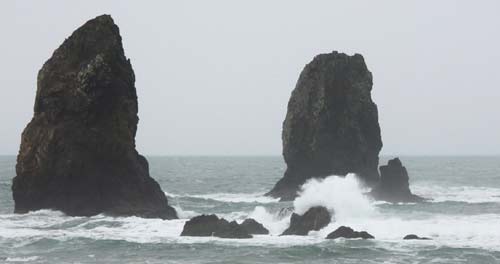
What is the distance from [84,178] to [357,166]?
96.4 feet

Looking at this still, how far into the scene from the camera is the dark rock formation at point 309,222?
→ 38.8 metres

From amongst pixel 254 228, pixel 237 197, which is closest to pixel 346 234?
pixel 254 228

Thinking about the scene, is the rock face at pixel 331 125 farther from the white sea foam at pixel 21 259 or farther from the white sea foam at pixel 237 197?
the white sea foam at pixel 21 259

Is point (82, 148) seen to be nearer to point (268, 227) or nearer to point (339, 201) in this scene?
point (268, 227)

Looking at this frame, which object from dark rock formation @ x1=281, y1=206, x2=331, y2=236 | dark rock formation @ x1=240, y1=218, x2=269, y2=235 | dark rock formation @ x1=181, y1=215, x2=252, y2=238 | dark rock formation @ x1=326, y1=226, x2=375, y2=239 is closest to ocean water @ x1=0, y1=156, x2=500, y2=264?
dark rock formation @ x1=281, y1=206, x2=331, y2=236

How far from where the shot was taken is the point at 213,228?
37.4 m

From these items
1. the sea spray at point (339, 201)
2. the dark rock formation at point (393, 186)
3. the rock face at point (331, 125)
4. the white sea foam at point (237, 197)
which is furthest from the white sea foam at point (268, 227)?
the rock face at point (331, 125)

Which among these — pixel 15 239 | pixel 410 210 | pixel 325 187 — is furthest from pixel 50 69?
pixel 410 210

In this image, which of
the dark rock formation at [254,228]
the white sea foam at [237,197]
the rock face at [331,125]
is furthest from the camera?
the rock face at [331,125]

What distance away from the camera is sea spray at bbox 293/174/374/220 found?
46188mm

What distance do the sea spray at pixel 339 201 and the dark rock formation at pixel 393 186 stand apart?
11.2 metres

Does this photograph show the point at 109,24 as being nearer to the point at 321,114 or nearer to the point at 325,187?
the point at 325,187

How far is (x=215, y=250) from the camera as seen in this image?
32875mm

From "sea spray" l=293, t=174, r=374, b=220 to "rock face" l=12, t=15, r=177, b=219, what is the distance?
8.83 m
